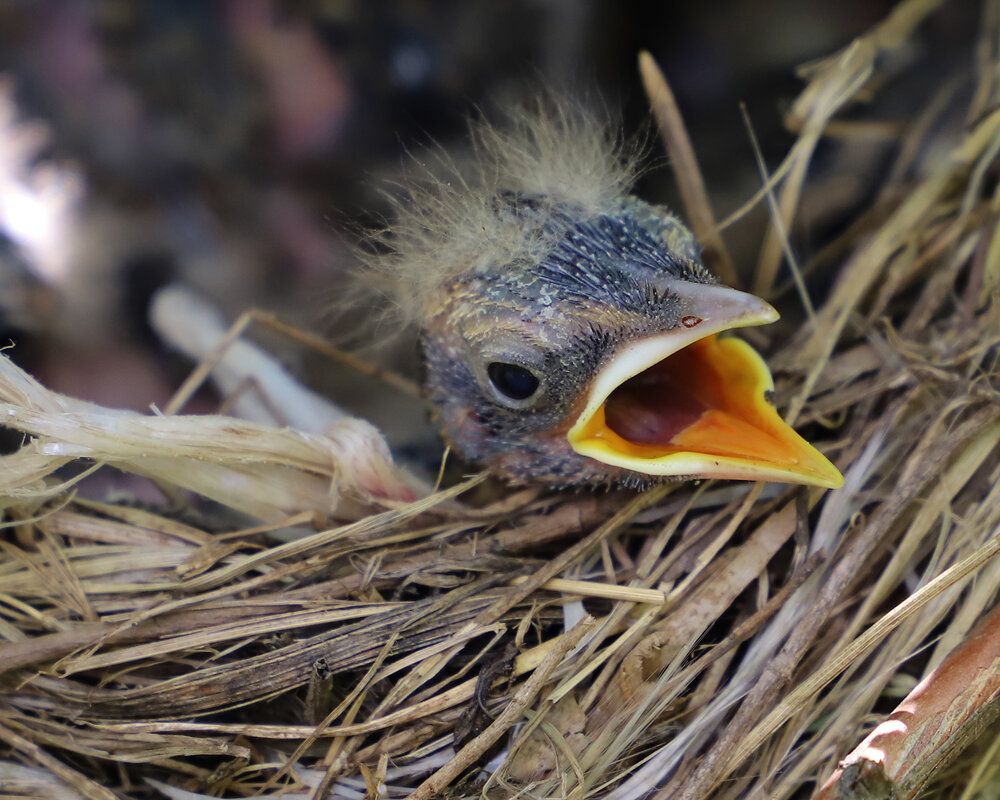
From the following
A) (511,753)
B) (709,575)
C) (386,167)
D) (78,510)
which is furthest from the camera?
(386,167)

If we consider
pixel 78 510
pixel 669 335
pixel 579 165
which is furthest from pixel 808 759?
pixel 78 510

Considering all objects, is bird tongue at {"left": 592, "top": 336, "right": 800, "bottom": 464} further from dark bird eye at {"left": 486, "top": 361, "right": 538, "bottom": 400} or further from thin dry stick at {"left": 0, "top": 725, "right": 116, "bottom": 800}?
thin dry stick at {"left": 0, "top": 725, "right": 116, "bottom": 800}

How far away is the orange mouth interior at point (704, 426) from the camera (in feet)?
2.76

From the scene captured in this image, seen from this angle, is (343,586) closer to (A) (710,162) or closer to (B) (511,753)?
(B) (511,753)

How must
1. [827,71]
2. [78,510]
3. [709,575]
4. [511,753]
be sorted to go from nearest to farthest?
[511,753] < [709,575] < [78,510] < [827,71]

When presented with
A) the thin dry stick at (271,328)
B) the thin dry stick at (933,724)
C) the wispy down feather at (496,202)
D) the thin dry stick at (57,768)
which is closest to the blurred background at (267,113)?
the thin dry stick at (271,328)

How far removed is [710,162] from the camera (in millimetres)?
1609

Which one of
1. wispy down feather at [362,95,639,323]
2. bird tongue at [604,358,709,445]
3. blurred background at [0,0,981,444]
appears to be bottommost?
bird tongue at [604,358,709,445]

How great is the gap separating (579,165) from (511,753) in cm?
77

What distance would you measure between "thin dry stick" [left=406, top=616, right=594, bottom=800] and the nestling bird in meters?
0.25

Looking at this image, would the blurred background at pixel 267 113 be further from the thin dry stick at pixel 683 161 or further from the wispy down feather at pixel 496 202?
the wispy down feather at pixel 496 202

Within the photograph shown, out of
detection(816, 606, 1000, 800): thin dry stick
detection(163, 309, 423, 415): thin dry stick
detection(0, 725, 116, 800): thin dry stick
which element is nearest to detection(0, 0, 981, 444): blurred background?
detection(163, 309, 423, 415): thin dry stick

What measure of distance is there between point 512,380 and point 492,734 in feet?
1.36

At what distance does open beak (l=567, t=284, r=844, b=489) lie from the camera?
83 centimetres
